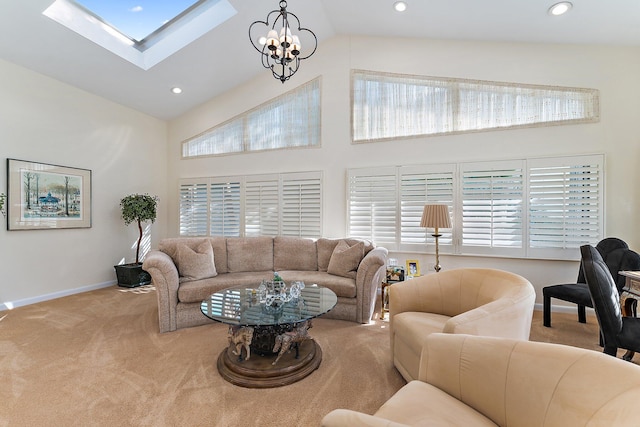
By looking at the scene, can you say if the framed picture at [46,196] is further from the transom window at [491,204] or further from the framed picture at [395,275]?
the framed picture at [395,275]

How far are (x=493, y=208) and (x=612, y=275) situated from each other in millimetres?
1306

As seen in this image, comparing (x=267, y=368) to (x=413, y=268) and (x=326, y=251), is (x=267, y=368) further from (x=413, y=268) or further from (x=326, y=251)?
(x=413, y=268)

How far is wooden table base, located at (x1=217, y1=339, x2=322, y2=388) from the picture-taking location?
7.02 feet

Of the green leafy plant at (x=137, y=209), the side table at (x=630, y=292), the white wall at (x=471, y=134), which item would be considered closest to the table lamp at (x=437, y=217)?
the white wall at (x=471, y=134)

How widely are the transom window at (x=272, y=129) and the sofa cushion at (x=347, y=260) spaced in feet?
6.37

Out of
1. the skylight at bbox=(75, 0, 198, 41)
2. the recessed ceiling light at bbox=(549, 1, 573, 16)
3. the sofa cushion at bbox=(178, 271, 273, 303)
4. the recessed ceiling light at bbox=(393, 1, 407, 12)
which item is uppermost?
the skylight at bbox=(75, 0, 198, 41)

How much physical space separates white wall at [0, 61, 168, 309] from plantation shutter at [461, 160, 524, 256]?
555 centimetres

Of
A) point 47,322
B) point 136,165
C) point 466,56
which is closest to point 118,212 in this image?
point 136,165

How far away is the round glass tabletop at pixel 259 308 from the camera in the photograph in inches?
86.7

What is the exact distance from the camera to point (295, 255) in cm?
419

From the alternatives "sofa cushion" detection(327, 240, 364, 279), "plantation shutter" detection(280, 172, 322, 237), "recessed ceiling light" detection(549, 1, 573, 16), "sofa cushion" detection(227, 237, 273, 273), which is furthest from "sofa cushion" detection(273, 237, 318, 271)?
"recessed ceiling light" detection(549, 1, 573, 16)

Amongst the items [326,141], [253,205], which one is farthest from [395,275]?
[253,205]

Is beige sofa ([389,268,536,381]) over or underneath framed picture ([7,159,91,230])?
underneath

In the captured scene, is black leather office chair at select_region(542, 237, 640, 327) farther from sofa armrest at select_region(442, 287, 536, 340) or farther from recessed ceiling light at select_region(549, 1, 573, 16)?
recessed ceiling light at select_region(549, 1, 573, 16)
